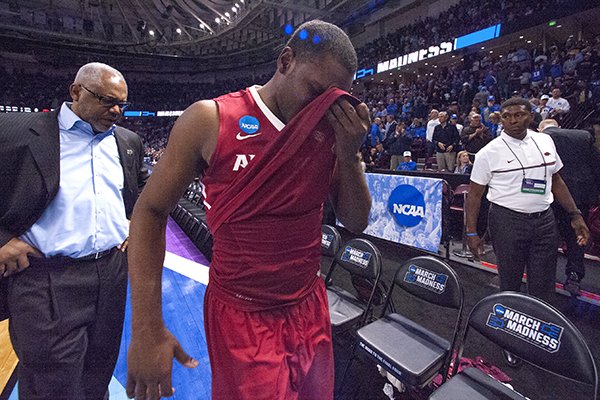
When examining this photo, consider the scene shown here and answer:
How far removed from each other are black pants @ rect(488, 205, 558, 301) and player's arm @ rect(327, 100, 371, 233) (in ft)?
5.72

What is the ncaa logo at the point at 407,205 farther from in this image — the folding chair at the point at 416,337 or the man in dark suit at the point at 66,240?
the man in dark suit at the point at 66,240

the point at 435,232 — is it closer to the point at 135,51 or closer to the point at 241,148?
the point at 241,148

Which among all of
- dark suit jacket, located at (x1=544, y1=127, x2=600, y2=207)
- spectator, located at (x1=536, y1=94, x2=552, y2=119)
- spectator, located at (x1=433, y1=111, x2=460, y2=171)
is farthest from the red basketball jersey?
spectator, located at (x1=536, y1=94, x2=552, y2=119)

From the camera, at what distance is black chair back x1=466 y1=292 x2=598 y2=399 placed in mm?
1383

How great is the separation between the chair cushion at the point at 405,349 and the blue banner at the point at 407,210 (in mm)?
1805

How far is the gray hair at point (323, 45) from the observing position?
2.69ft

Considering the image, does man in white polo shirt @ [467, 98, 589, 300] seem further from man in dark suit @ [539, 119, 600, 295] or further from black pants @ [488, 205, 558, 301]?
man in dark suit @ [539, 119, 600, 295]

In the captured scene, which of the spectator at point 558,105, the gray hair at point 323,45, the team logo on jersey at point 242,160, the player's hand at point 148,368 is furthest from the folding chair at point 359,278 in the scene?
the spectator at point 558,105

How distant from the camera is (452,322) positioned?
289 cm

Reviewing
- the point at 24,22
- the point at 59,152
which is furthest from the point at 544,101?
the point at 24,22

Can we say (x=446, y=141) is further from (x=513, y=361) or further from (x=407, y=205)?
(x=513, y=361)

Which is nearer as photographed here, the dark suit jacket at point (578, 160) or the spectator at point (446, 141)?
the dark suit jacket at point (578, 160)

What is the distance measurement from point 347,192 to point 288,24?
61.7 feet

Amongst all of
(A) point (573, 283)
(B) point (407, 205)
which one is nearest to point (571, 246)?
(A) point (573, 283)
